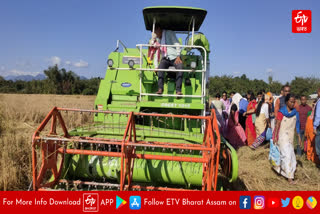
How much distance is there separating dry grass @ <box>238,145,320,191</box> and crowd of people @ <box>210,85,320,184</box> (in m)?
0.20

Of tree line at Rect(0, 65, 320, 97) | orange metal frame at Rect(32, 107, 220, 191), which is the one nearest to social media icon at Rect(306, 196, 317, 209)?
orange metal frame at Rect(32, 107, 220, 191)

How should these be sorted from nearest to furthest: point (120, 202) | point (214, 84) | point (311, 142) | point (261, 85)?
1. point (120, 202)
2. point (311, 142)
3. point (261, 85)
4. point (214, 84)

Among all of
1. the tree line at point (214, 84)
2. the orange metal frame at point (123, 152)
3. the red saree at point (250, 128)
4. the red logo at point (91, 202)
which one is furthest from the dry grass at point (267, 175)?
the tree line at point (214, 84)

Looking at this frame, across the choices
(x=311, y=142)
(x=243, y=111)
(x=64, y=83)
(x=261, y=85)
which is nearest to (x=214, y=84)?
(x=261, y=85)

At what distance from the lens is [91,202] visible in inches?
119

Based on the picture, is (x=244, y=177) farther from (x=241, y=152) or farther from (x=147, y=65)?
(x=147, y=65)

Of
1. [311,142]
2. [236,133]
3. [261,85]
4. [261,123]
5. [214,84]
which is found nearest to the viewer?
[311,142]

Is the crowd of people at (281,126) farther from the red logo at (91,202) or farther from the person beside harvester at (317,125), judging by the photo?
the red logo at (91,202)

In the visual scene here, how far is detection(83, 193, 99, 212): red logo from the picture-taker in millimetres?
2998

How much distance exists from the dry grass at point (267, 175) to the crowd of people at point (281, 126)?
20 cm

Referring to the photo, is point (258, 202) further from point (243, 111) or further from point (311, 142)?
point (243, 111)

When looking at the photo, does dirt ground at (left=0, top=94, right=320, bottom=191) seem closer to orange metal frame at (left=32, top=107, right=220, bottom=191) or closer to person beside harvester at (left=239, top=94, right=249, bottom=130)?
orange metal frame at (left=32, top=107, right=220, bottom=191)

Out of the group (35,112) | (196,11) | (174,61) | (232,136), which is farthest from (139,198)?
(35,112)

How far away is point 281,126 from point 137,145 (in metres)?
3.56
